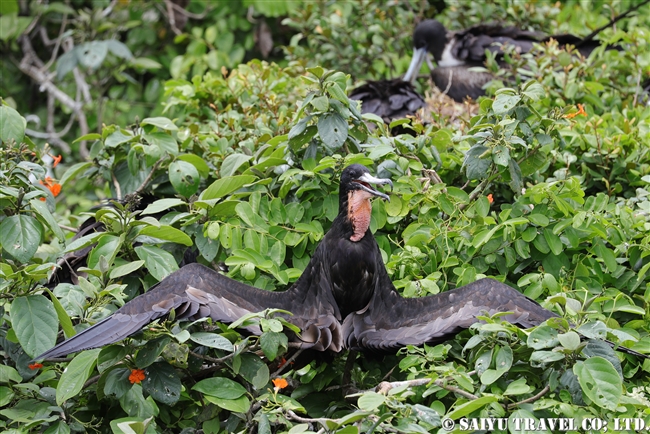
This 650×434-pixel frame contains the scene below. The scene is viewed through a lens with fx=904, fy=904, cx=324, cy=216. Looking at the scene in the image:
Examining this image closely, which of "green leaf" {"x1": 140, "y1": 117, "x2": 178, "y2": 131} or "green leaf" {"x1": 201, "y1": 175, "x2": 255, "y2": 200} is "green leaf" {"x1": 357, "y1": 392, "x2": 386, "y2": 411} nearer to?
"green leaf" {"x1": 201, "y1": 175, "x2": 255, "y2": 200}

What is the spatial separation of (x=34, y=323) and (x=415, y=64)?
3642 millimetres

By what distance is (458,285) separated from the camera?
9.93 ft

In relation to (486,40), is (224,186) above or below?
above

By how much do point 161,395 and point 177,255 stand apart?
78cm

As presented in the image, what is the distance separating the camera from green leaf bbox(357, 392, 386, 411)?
221 cm

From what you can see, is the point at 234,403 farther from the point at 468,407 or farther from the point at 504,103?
the point at 504,103

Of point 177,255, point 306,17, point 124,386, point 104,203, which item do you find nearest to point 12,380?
point 124,386

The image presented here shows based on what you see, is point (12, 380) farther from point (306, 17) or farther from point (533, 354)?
point (306, 17)

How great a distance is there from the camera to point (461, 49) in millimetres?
5703

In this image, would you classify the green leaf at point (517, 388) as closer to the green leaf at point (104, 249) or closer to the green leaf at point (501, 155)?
the green leaf at point (501, 155)

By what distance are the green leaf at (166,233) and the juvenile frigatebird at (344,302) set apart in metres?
0.13

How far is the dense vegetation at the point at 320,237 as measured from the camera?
2.47m

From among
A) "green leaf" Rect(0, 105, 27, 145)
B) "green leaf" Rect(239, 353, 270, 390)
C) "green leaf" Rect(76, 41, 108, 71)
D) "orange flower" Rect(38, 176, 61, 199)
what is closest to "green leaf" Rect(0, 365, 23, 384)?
"green leaf" Rect(239, 353, 270, 390)

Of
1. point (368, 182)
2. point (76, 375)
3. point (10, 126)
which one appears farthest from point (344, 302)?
point (10, 126)
